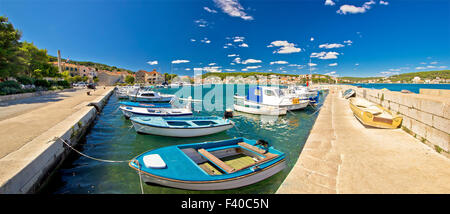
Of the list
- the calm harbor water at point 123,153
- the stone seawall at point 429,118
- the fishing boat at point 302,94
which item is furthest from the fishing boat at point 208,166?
the fishing boat at point 302,94

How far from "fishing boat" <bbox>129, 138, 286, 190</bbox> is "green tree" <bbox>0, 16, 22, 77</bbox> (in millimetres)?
29207

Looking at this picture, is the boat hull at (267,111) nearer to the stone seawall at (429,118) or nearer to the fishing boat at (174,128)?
the fishing boat at (174,128)

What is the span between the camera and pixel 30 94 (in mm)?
23812

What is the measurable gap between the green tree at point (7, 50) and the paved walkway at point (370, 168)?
33580mm

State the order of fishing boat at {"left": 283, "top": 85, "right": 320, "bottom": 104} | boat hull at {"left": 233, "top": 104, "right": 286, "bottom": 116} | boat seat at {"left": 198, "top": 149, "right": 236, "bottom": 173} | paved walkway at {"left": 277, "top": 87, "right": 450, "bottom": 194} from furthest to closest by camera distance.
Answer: fishing boat at {"left": 283, "top": 85, "right": 320, "bottom": 104}
boat hull at {"left": 233, "top": 104, "right": 286, "bottom": 116}
boat seat at {"left": 198, "top": 149, "right": 236, "bottom": 173}
paved walkway at {"left": 277, "top": 87, "right": 450, "bottom": 194}

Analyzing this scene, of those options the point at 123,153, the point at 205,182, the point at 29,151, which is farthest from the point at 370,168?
the point at 29,151

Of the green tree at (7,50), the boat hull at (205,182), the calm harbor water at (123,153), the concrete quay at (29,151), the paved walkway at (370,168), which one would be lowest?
the calm harbor water at (123,153)

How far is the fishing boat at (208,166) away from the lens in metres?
5.11

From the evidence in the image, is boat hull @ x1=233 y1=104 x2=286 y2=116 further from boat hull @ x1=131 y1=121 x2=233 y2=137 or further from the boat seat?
the boat seat

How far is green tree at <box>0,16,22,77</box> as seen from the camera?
21.4 metres

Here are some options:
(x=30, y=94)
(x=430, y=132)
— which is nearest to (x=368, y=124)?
(x=430, y=132)

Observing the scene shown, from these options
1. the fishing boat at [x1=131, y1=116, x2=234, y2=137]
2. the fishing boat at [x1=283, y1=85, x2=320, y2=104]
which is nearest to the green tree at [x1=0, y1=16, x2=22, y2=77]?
the fishing boat at [x1=131, y1=116, x2=234, y2=137]

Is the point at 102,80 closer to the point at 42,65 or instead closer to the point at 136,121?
the point at 42,65

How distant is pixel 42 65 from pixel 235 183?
58788mm
